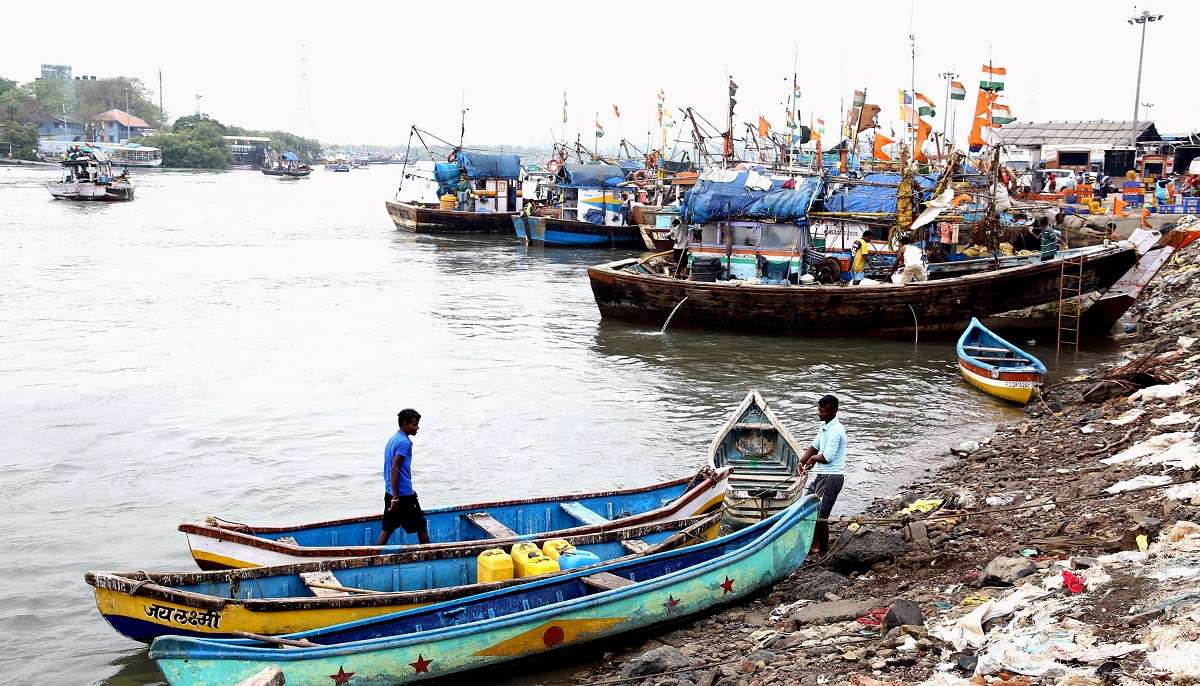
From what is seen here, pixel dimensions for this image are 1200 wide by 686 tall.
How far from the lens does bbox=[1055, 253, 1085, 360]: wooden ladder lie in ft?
67.8

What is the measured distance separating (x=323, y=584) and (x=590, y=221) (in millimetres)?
37621

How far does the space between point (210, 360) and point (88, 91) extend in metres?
148

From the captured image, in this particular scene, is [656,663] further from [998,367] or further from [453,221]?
[453,221]

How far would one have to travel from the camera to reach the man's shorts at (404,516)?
870 cm

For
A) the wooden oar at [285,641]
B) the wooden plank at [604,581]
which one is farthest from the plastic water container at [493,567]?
the wooden oar at [285,641]

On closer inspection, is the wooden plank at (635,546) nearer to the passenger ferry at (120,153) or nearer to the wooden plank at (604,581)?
the wooden plank at (604,581)

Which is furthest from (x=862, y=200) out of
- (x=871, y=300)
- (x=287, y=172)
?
(x=287, y=172)

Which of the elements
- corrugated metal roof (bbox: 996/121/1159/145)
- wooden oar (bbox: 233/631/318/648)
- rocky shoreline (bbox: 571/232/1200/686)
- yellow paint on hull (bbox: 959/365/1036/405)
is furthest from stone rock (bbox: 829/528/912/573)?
corrugated metal roof (bbox: 996/121/1159/145)

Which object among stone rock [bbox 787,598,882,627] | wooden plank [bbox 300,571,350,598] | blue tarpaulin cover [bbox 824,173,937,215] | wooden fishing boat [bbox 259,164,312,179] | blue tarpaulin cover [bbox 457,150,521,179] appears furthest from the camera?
wooden fishing boat [bbox 259,164,312,179]

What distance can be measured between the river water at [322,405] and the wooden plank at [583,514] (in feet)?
11.1

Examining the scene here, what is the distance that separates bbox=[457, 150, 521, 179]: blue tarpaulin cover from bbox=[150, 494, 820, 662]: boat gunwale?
132 feet

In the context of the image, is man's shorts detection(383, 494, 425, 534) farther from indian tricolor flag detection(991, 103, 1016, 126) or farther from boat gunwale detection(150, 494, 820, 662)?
indian tricolor flag detection(991, 103, 1016, 126)

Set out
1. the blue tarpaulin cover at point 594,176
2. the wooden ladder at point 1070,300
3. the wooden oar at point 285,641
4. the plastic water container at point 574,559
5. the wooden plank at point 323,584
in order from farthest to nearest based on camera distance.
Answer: the blue tarpaulin cover at point 594,176
the wooden ladder at point 1070,300
the plastic water container at point 574,559
the wooden plank at point 323,584
the wooden oar at point 285,641

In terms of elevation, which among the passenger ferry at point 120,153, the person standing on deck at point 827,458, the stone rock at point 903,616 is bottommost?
the stone rock at point 903,616
